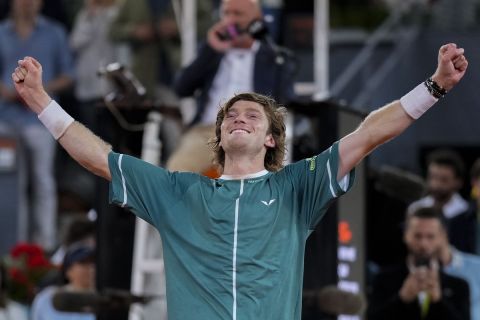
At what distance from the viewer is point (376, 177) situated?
1009cm

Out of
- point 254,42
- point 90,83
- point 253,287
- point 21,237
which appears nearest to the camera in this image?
point 253,287

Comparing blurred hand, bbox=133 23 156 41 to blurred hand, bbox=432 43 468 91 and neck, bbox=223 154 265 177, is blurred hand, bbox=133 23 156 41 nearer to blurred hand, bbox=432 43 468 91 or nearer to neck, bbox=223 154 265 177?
neck, bbox=223 154 265 177

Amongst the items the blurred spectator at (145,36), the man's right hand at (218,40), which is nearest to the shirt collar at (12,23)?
the blurred spectator at (145,36)

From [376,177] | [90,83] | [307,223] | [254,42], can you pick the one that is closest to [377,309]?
[376,177]

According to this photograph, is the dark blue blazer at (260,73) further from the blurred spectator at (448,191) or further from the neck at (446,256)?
the blurred spectator at (448,191)

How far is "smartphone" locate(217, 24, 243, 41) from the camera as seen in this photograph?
9.46m

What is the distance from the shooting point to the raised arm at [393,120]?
6078mm

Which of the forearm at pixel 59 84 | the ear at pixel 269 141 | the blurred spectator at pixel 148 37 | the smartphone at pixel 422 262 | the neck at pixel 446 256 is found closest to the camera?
the ear at pixel 269 141

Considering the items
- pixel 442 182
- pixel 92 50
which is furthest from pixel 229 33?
pixel 92 50

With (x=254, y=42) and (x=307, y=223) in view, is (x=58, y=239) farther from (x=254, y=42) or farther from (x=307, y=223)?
(x=307, y=223)

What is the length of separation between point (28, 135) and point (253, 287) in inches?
288

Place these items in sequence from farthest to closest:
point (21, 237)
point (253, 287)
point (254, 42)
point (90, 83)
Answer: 1. point (90, 83)
2. point (21, 237)
3. point (254, 42)
4. point (253, 287)

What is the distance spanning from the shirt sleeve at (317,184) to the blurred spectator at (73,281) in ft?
14.0

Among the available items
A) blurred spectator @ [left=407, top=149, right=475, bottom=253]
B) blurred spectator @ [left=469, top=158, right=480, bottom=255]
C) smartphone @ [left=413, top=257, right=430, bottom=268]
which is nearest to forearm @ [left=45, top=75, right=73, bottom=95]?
blurred spectator @ [left=407, top=149, right=475, bottom=253]
